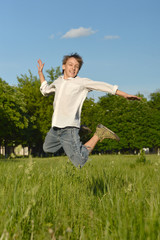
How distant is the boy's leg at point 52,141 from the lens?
4.76m

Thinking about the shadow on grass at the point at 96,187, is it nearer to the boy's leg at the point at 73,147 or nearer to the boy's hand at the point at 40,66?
the boy's leg at the point at 73,147

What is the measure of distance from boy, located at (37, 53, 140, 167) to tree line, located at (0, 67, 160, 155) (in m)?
31.9

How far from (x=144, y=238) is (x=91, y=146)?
289 cm

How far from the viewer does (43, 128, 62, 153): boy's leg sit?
15.6 feet

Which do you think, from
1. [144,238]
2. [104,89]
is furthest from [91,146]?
[144,238]

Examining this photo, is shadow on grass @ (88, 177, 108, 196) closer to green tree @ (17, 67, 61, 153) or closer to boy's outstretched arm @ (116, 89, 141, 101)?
boy's outstretched arm @ (116, 89, 141, 101)

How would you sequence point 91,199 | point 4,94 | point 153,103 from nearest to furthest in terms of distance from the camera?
point 91,199 < point 4,94 < point 153,103

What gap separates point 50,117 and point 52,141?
38.6 metres

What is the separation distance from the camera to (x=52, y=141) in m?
4.82

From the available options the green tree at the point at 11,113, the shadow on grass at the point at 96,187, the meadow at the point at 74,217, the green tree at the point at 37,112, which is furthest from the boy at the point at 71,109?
the green tree at the point at 37,112

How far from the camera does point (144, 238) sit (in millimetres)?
2188

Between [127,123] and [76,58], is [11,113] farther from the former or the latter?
[76,58]

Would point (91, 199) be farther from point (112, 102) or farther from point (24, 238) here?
point (112, 102)

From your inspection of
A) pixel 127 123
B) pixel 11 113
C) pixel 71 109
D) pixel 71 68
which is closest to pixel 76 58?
pixel 71 68
